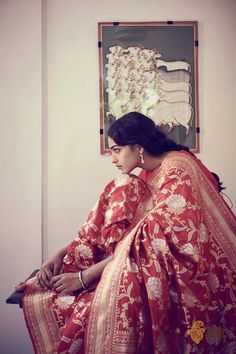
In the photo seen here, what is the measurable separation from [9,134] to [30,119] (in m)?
0.16

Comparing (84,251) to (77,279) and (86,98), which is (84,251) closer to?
(77,279)

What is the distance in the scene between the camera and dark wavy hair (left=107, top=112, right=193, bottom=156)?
5.31ft

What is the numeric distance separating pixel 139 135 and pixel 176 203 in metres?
0.44

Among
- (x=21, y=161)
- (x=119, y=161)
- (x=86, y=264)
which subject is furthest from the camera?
(x=21, y=161)

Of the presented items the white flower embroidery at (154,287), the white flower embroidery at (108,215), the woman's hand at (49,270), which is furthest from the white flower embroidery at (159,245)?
the woman's hand at (49,270)

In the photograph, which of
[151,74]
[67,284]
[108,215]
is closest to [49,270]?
[67,284]

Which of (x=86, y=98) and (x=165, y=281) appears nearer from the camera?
(x=165, y=281)

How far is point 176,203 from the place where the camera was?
1.33 metres

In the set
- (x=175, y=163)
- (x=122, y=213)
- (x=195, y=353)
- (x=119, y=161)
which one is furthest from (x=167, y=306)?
(x=119, y=161)

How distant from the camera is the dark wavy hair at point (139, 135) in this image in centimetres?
162

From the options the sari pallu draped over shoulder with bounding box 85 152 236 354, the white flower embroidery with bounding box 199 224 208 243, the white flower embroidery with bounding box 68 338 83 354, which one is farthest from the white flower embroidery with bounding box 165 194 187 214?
the white flower embroidery with bounding box 68 338 83 354

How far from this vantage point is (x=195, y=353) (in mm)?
1173

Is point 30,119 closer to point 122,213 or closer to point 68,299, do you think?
point 122,213

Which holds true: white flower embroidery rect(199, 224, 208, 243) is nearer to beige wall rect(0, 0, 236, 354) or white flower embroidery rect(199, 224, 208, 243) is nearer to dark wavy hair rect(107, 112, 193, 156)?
dark wavy hair rect(107, 112, 193, 156)
